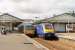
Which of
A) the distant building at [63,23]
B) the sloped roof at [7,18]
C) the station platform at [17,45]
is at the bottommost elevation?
the station platform at [17,45]

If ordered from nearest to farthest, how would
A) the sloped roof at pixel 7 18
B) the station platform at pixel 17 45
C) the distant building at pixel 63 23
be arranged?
the station platform at pixel 17 45
the distant building at pixel 63 23
the sloped roof at pixel 7 18

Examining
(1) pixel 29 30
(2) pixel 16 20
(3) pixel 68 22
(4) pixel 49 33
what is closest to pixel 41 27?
(4) pixel 49 33

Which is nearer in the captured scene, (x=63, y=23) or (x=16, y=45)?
(x=16, y=45)

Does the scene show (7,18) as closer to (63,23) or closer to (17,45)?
(63,23)

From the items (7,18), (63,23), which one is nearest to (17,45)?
(63,23)

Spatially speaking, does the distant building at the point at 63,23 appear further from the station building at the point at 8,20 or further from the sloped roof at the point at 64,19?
the station building at the point at 8,20

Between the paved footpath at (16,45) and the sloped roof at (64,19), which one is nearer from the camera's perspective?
the paved footpath at (16,45)

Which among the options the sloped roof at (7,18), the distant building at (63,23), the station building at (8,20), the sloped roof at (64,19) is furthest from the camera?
the sloped roof at (7,18)

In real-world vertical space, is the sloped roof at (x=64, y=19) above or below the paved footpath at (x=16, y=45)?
above

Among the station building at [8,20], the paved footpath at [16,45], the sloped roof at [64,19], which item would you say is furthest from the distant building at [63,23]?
the paved footpath at [16,45]

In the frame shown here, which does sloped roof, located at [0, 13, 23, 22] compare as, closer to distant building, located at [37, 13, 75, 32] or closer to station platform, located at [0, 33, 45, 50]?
distant building, located at [37, 13, 75, 32]

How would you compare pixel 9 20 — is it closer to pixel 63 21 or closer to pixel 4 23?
pixel 4 23

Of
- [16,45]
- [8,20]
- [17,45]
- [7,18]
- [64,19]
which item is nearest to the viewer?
[16,45]

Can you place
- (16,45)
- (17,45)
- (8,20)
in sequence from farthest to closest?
(8,20) → (17,45) → (16,45)
